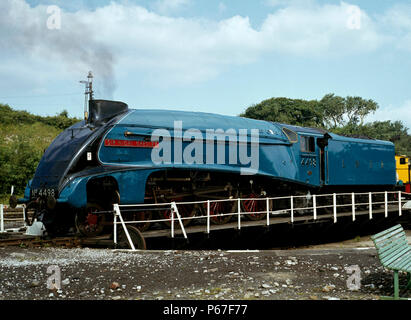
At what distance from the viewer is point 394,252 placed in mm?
5453

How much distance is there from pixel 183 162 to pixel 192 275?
5079mm

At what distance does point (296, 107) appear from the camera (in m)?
52.8

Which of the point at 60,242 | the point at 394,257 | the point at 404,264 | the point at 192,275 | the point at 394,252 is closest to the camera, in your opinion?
the point at 404,264

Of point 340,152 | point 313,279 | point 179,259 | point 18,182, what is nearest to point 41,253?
point 179,259

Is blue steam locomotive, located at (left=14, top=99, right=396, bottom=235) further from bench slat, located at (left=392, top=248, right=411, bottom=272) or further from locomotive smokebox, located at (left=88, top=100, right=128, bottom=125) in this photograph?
bench slat, located at (left=392, top=248, right=411, bottom=272)

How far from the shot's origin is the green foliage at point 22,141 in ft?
84.4

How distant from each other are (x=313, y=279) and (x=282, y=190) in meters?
8.31

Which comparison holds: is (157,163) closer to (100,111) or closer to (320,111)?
(100,111)

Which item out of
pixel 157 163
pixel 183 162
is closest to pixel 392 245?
pixel 157 163

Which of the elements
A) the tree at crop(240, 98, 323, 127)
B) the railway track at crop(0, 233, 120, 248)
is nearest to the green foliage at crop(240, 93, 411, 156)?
the tree at crop(240, 98, 323, 127)

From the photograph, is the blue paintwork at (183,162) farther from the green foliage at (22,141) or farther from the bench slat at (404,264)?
the green foliage at (22,141)

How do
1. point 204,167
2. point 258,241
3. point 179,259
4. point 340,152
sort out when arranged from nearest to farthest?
point 179,259
point 204,167
point 258,241
point 340,152
